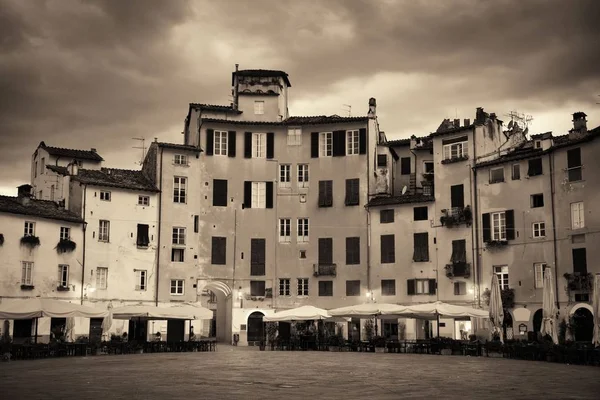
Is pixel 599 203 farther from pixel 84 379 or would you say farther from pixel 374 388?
pixel 84 379

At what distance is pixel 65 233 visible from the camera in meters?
56.6

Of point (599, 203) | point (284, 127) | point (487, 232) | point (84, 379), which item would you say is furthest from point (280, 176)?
point (84, 379)

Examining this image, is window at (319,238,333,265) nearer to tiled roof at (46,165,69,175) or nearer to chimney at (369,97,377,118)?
chimney at (369,97,377,118)

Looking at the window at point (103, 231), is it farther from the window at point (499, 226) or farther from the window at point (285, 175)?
the window at point (499, 226)

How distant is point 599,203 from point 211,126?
109 feet

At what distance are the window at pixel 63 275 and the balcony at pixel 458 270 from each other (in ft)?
94.3

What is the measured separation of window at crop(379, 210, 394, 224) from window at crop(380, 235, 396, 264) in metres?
1.26

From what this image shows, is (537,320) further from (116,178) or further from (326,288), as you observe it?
(116,178)

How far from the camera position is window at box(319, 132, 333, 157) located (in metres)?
66.6

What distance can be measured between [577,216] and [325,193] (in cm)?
2236

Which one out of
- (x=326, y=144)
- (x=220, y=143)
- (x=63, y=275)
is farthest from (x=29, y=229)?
(x=326, y=144)

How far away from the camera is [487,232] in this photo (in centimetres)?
5691

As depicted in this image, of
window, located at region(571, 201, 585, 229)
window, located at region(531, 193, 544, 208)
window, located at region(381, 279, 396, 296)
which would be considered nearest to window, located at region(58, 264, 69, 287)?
window, located at region(381, 279, 396, 296)

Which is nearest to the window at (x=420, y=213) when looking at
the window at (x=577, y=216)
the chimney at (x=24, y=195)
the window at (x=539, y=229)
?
the window at (x=539, y=229)
